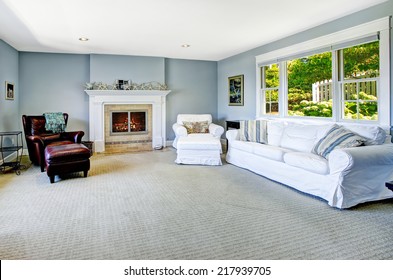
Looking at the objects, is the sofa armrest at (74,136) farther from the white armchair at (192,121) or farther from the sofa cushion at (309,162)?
the sofa cushion at (309,162)

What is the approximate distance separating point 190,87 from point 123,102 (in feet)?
6.01

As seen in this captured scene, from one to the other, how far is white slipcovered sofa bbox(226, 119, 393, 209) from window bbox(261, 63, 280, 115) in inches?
45.7

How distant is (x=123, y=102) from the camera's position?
282 inches

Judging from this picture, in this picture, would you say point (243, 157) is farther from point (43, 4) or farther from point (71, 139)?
point (43, 4)

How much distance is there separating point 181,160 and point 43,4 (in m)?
3.17

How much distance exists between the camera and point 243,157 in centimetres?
502

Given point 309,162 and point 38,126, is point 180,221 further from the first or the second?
point 38,126

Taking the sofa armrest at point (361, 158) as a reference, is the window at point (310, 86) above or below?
above

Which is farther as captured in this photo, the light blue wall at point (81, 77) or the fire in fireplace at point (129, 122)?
the fire in fireplace at point (129, 122)

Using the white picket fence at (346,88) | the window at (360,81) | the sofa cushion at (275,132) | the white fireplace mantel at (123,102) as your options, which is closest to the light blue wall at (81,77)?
the white fireplace mantel at (123,102)

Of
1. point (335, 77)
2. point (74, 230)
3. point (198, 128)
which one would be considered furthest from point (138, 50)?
point (74, 230)

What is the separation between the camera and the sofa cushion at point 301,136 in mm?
4160

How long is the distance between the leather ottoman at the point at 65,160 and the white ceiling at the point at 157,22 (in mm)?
1876

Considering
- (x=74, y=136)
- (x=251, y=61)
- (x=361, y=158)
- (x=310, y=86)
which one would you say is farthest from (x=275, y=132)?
(x=74, y=136)
